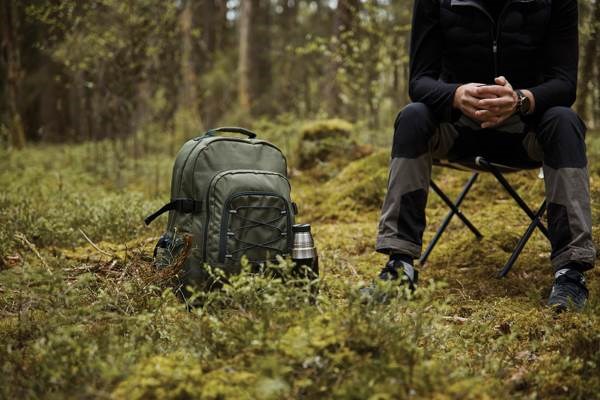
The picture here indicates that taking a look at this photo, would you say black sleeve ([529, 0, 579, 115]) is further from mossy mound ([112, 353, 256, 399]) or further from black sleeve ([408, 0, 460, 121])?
mossy mound ([112, 353, 256, 399])

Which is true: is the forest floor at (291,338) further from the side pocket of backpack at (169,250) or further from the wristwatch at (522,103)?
the wristwatch at (522,103)

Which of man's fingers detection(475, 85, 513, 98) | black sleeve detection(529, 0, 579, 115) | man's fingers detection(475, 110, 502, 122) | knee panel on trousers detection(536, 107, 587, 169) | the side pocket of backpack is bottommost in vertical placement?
the side pocket of backpack

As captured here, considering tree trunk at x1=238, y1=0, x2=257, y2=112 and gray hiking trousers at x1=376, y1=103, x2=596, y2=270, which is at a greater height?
tree trunk at x1=238, y1=0, x2=257, y2=112

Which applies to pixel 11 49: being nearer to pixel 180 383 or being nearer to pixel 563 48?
pixel 563 48

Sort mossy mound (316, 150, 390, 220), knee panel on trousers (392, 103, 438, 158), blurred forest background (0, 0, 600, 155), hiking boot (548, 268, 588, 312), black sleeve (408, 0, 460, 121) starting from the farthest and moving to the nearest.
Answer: blurred forest background (0, 0, 600, 155)
mossy mound (316, 150, 390, 220)
black sleeve (408, 0, 460, 121)
knee panel on trousers (392, 103, 438, 158)
hiking boot (548, 268, 588, 312)

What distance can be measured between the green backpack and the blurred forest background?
3.61 m

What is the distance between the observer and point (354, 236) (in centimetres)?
450

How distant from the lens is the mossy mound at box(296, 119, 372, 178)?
7000mm

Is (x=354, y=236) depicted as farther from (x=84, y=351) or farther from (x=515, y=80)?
(x=84, y=351)

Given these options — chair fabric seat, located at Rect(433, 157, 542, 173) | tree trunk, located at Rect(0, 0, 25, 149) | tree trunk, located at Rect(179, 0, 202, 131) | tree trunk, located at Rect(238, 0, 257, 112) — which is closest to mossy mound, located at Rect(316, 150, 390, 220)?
chair fabric seat, located at Rect(433, 157, 542, 173)

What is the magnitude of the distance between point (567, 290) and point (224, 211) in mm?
1613

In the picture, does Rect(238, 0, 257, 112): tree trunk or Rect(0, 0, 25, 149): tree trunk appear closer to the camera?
Rect(0, 0, 25, 149): tree trunk

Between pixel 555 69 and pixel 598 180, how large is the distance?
82.1 inches

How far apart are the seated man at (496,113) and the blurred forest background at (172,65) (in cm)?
228
